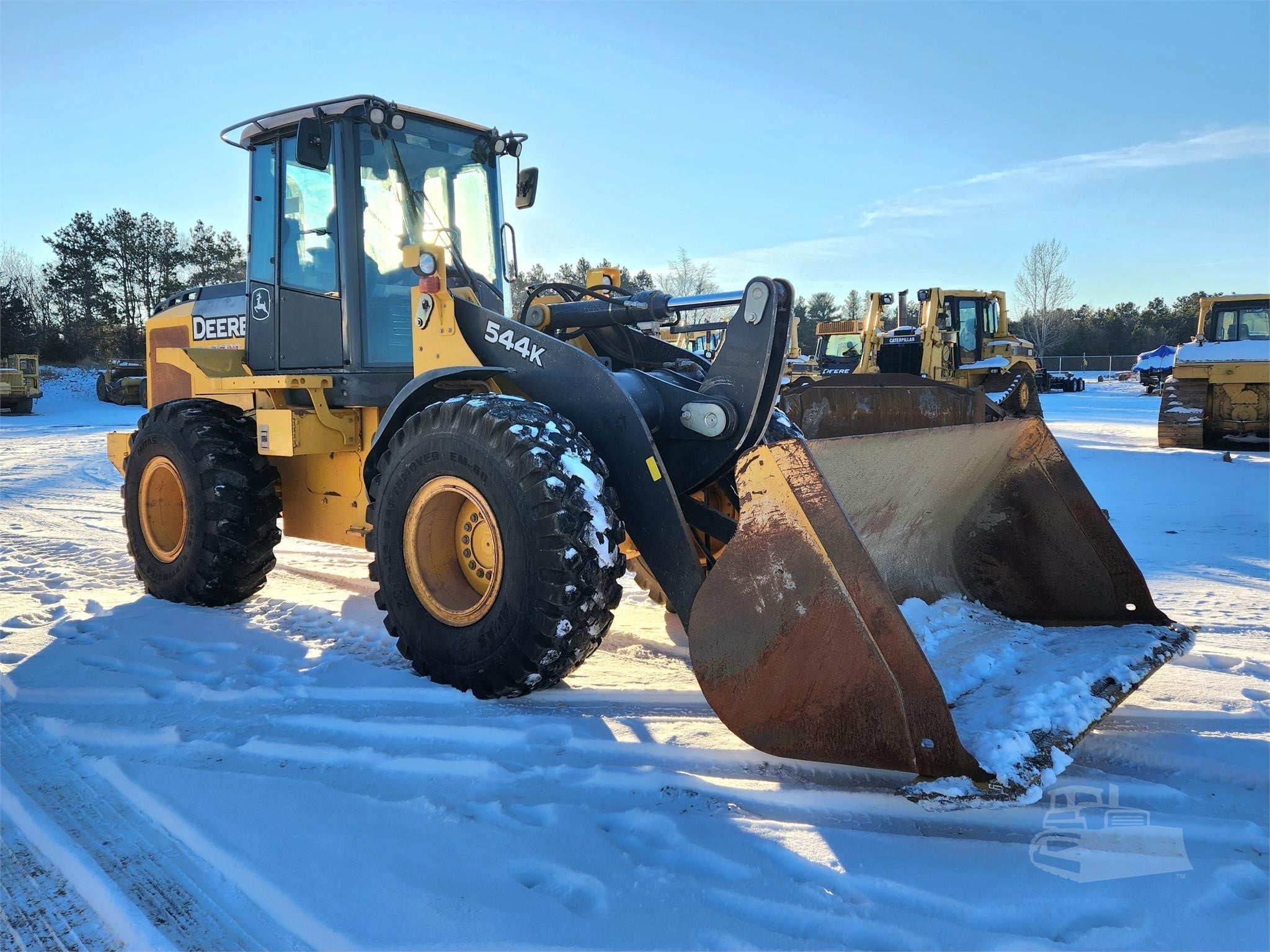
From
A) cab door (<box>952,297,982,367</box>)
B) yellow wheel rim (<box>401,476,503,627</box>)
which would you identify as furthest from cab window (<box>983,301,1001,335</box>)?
yellow wheel rim (<box>401,476,503,627</box>)

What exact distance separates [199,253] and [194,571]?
4222 centimetres

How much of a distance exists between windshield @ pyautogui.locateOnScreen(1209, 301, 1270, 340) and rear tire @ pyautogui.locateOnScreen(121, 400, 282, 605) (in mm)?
16758

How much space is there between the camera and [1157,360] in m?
37.5

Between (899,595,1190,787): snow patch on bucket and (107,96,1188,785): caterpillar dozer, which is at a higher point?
(107,96,1188,785): caterpillar dozer

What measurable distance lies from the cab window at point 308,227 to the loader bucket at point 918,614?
10.4 feet

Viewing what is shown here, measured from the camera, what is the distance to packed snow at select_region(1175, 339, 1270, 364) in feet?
46.8

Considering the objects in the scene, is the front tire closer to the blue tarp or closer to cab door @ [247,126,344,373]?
cab door @ [247,126,344,373]

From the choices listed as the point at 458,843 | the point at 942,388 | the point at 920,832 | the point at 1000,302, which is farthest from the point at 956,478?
the point at 1000,302

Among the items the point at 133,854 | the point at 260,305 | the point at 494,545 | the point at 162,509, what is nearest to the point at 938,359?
the point at 260,305

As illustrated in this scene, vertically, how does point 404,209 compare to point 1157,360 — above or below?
below

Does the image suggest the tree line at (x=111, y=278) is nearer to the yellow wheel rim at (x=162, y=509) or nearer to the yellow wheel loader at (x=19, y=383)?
the yellow wheel loader at (x=19, y=383)

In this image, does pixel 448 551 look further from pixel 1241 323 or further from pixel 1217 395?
pixel 1241 323

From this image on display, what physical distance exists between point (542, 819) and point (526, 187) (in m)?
4.00

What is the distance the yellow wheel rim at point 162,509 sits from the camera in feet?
17.9
